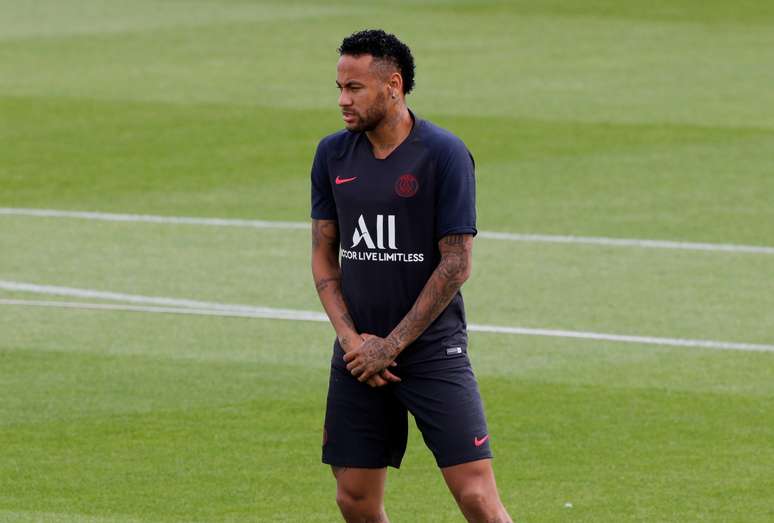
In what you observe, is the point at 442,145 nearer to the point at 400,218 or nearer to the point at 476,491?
the point at 400,218

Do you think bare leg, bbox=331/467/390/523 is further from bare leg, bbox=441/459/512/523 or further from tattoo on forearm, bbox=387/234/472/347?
tattoo on forearm, bbox=387/234/472/347

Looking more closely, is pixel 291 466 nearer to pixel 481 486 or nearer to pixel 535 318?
pixel 481 486

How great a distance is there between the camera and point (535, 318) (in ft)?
49.6

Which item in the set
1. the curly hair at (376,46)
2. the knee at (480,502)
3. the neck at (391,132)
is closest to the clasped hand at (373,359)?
the knee at (480,502)

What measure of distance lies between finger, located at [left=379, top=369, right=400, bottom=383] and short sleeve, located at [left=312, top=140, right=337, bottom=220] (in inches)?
29.4

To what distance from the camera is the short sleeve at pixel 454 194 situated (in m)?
8.12

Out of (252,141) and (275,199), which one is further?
(252,141)

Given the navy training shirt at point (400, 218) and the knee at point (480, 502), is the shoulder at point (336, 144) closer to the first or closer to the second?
the navy training shirt at point (400, 218)

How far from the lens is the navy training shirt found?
815 cm

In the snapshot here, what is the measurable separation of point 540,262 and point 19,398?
6.16 metres

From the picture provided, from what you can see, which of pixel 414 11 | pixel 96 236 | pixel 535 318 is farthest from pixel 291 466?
pixel 414 11

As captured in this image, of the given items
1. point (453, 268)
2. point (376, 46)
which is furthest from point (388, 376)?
point (376, 46)

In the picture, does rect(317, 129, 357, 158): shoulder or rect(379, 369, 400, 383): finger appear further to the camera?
rect(317, 129, 357, 158): shoulder

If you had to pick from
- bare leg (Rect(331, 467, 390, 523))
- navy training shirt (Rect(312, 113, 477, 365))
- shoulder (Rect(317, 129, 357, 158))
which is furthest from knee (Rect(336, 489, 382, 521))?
shoulder (Rect(317, 129, 357, 158))
